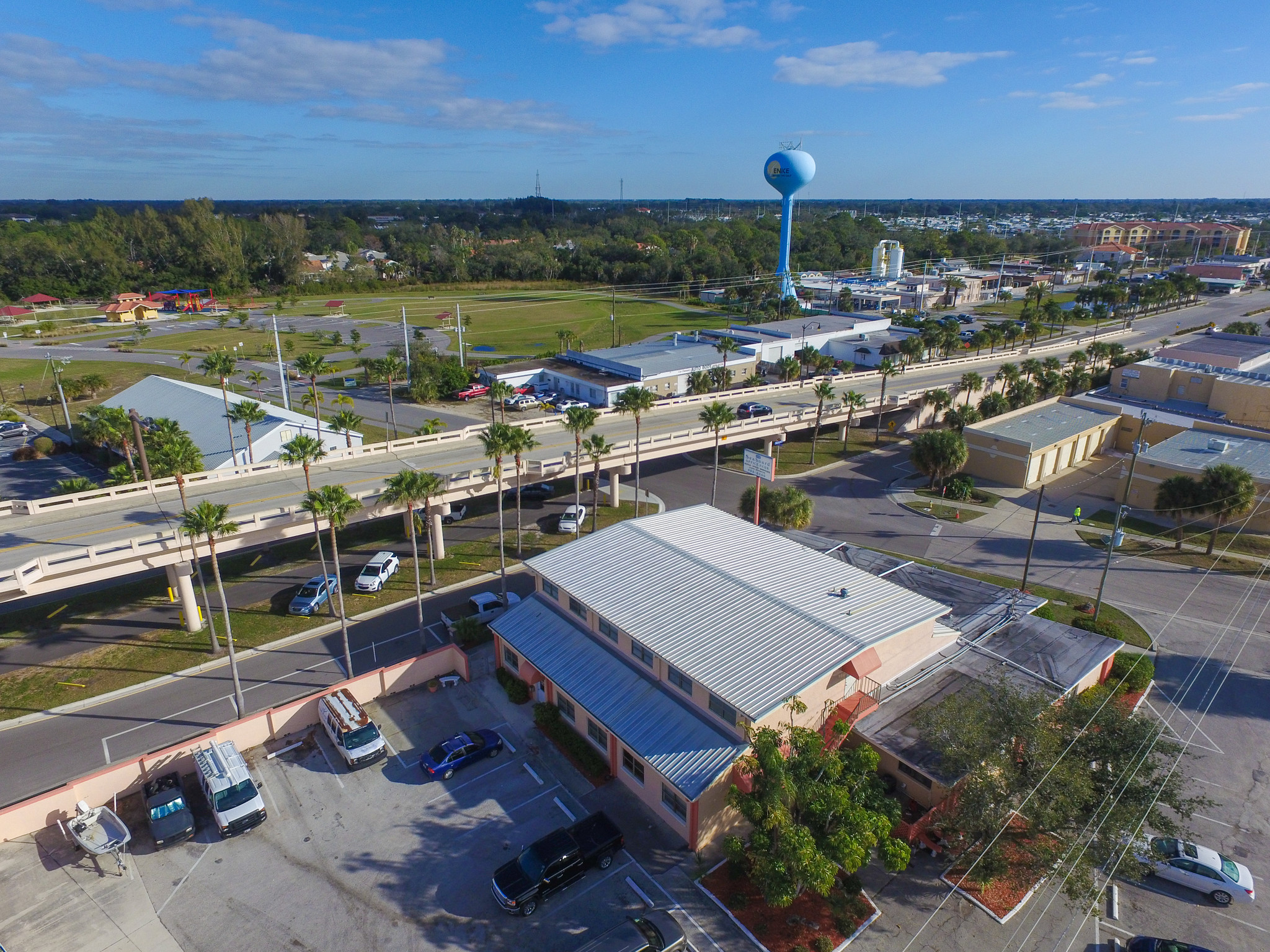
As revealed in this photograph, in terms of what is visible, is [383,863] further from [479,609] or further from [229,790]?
[479,609]

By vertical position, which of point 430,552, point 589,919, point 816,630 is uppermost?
point 816,630

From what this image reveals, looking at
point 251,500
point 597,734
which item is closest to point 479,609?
point 597,734

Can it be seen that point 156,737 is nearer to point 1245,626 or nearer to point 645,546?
point 645,546

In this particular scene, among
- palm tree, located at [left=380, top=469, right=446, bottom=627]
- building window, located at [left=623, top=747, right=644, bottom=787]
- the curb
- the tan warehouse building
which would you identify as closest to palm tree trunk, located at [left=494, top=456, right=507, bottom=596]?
the curb

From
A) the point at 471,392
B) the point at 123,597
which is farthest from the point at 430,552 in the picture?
the point at 471,392

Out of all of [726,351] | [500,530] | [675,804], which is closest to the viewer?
[675,804]

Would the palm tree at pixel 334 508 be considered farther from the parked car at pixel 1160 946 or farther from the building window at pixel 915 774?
the parked car at pixel 1160 946

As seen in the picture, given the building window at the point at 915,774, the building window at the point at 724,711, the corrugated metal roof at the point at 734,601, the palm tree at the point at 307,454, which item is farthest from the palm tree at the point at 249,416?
the building window at the point at 915,774
